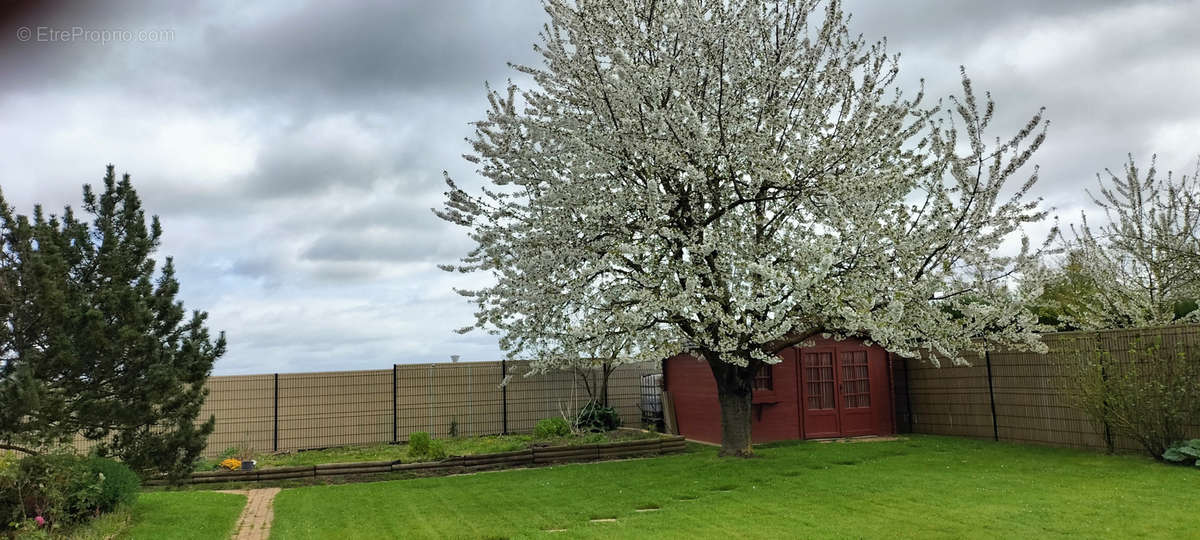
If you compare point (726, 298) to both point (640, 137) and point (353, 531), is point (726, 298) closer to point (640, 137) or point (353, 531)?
point (640, 137)

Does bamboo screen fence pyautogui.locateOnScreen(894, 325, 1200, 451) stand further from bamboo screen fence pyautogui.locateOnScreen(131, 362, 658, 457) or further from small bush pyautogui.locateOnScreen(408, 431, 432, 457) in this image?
small bush pyautogui.locateOnScreen(408, 431, 432, 457)

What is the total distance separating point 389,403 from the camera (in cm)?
1753

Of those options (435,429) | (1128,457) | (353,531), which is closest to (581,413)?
(435,429)

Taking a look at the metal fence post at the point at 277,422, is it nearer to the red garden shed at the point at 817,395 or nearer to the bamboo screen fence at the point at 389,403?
the bamboo screen fence at the point at 389,403

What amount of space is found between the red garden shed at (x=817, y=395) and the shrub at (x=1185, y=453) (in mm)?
5634

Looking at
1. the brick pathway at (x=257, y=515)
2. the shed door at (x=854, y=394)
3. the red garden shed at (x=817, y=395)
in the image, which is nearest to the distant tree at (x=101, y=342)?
the brick pathway at (x=257, y=515)

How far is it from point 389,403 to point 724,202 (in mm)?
10040

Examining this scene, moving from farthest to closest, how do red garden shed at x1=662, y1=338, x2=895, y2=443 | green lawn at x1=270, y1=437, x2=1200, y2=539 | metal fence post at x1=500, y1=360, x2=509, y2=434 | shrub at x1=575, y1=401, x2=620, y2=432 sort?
metal fence post at x1=500, y1=360, x2=509, y2=434 < shrub at x1=575, y1=401, x2=620, y2=432 < red garden shed at x1=662, y1=338, x2=895, y2=443 < green lawn at x1=270, y1=437, x2=1200, y2=539

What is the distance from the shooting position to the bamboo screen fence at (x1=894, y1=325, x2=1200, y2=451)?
11.2 m

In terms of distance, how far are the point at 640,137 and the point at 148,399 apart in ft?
23.5

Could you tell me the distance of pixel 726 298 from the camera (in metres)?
10.8

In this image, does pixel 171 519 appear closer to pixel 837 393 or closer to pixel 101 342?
pixel 101 342

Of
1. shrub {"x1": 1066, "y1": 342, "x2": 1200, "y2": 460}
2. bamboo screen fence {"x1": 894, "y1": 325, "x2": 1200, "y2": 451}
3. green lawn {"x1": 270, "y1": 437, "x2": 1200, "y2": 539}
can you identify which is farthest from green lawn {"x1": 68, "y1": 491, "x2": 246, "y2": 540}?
bamboo screen fence {"x1": 894, "y1": 325, "x2": 1200, "y2": 451}

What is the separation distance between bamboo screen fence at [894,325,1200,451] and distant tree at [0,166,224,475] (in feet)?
41.7
